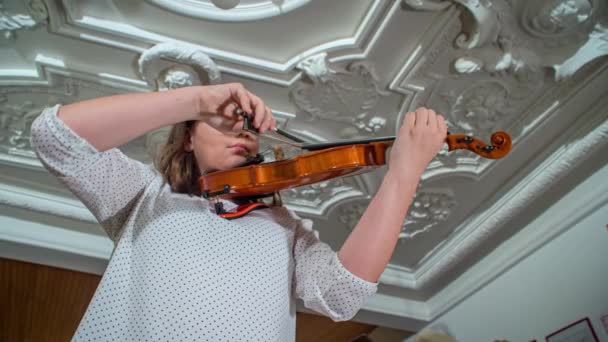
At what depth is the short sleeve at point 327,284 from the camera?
781 millimetres

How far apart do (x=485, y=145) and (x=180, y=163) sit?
0.68 m

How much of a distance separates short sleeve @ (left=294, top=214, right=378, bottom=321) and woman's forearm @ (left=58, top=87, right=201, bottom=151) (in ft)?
1.18

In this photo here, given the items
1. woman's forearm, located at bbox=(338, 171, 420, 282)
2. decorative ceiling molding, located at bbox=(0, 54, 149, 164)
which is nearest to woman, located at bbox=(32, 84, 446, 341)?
woman's forearm, located at bbox=(338, 171, 420, 282)

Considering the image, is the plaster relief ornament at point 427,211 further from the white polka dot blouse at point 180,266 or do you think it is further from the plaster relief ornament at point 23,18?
the plaster relief ornament at point 23,18

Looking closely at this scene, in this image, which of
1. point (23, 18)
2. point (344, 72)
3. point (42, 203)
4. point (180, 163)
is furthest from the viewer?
point (42, 203)

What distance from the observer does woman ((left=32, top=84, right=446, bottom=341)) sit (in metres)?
0.74

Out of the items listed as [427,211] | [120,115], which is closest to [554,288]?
[427,211]

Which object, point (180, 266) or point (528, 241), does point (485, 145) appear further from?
point (528, 241)

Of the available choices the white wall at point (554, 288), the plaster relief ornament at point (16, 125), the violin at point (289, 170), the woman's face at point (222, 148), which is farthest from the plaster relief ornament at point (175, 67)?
the white wall at point (554, 288)

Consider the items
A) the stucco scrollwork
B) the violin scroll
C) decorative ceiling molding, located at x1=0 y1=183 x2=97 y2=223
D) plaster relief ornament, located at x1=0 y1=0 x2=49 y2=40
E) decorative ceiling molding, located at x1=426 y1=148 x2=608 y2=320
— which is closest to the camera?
the violin scroll

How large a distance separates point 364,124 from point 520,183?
84 centimetres

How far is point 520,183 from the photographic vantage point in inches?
88.3

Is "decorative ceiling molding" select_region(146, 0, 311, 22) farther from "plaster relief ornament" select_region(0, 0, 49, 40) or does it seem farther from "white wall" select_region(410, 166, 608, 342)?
"white wall" select_region(410, 166, 608, 342)

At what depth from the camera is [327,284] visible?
2.68 ft
